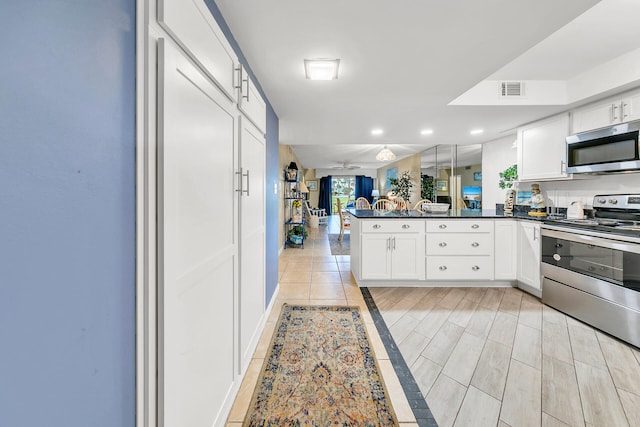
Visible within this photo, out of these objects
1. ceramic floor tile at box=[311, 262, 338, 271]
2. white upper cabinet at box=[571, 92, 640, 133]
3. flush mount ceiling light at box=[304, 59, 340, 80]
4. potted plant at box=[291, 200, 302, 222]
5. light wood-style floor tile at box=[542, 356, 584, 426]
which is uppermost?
flush mount ceiling light at box=[304, 59, 340, 80]

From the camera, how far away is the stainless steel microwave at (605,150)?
2.30m

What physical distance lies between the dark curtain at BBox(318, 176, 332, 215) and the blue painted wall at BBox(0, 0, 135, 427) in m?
12.8

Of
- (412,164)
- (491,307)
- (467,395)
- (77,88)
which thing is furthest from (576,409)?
(412,164)

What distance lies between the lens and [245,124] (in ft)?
5.40

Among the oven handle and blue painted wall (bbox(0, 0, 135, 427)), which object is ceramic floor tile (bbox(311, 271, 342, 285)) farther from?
blue painted wall (bbox(0, 0, 135, 427))

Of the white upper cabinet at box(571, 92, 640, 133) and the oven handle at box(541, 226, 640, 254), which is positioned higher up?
the white upper cabinet at box(571, 92, 640, 133)

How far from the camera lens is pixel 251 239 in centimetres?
184

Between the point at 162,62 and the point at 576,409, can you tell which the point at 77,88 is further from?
the point at 576,409

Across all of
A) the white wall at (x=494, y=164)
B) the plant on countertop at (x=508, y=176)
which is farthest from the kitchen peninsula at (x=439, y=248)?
the white wall at (x=494, y=164)

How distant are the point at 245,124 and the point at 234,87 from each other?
0.85 feet

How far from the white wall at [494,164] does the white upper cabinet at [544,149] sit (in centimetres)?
84

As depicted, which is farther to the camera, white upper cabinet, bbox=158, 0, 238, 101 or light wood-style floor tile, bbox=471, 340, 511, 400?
light wood-style floor tile, bbox=471, 340, 511, 400

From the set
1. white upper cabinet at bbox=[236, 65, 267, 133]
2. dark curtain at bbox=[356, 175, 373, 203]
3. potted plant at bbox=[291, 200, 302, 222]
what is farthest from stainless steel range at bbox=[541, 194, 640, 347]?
dark curtain at bbox=[356, 175, 373, 203]

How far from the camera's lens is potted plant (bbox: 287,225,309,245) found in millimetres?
5797
